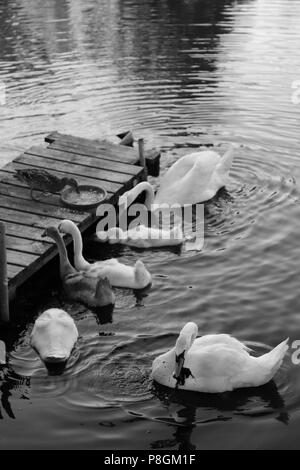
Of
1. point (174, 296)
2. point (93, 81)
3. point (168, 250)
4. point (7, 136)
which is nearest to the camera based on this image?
point (174, 296)

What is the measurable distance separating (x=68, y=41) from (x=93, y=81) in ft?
17.9

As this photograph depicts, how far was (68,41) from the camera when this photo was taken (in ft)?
94.5

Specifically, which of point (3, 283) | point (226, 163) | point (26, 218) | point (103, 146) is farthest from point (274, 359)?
point (103, 146)

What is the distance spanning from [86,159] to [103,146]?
0.89 m

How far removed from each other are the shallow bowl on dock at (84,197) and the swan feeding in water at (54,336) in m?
3.40

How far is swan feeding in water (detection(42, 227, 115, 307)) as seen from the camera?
12812 mm

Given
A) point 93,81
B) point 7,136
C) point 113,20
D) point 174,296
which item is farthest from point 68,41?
point 174,296

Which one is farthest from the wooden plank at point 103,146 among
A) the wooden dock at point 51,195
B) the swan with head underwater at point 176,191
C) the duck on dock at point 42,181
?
the duck on dock at point 42,181

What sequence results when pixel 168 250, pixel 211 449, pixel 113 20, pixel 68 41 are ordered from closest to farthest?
pixel 211 449, pixel 168 250, pixel 68 41, pixel 113 20

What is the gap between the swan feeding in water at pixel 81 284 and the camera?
504 inches

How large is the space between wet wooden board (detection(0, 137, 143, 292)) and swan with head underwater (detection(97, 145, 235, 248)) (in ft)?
1.66

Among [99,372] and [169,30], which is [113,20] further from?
[99,372]

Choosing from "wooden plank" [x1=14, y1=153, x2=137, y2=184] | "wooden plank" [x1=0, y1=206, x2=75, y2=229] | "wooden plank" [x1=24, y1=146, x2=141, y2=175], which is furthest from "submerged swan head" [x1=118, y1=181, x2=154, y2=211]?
"wooden plank" [x1=0, y1=206, x2=75, y2=229]

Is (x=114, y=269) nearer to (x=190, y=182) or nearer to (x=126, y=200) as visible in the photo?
(x=126, y=200)
